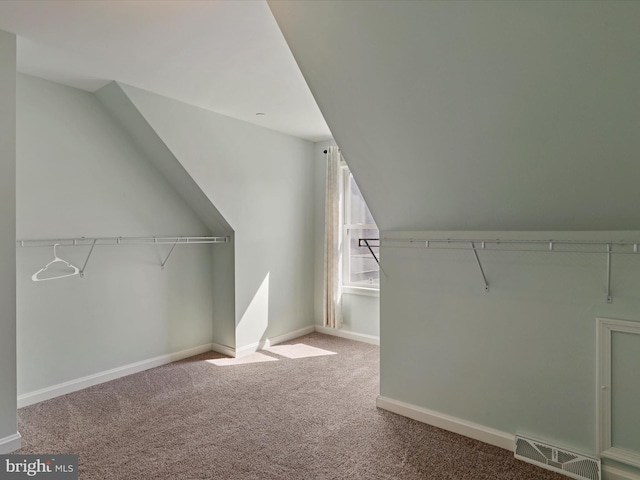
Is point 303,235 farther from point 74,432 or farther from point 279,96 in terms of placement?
point 74,432

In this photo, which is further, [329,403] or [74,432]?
[329,403]

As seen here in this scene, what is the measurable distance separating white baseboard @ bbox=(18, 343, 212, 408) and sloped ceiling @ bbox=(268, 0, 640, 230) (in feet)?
9.03

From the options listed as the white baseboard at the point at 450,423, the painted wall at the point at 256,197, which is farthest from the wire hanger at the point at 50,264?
the white baseboard at the point at 450,423

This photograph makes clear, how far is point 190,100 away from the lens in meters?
3.21

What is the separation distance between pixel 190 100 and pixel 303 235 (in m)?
2.10

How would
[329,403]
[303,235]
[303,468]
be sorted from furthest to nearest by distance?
[303,235] → [329,403] → [303,468]

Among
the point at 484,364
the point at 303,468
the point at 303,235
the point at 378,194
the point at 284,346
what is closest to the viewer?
the point at 303,468

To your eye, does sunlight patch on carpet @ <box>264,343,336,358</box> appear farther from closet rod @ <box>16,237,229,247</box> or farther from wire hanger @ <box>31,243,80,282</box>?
wire hanger @ <box>31,243,80,282</box>

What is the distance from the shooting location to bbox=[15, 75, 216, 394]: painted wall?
2777 millimetres

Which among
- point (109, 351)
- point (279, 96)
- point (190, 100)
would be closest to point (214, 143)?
point (190, 100)

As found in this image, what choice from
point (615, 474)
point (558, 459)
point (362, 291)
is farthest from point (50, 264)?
point (615, 474)

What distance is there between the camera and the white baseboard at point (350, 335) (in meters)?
4.30

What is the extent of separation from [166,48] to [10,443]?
259 centimetres

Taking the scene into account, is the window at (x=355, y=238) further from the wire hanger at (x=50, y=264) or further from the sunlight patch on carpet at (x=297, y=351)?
the wire hanger at (x=50, y=264)
